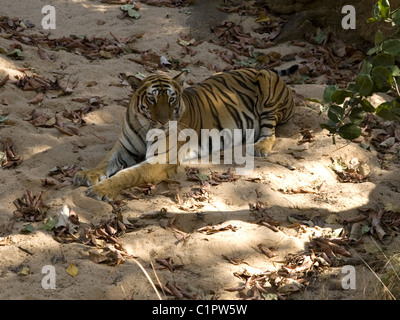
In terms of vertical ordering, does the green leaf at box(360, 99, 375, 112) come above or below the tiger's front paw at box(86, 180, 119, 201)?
above

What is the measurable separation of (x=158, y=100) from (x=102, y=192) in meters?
1.15

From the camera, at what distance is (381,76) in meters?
4.27

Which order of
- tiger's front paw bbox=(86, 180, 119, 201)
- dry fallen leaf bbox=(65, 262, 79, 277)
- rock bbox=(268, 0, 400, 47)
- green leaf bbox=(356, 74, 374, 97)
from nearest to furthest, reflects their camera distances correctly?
1. dry fallen leaf bbox=(65, 262, 79, 277)
2. green leaf bbox=(356, 74, 374, 97)
3. tiger's front paw bbox=(86, 180, 119, 201)
4. rock bbox=(268, 0, 400, 47)

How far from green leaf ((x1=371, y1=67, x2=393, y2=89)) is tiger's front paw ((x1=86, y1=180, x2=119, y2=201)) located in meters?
2.29

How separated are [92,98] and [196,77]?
1.66 m

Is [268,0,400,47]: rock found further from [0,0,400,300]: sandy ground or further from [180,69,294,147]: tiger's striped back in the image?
[180,69,294,147]: tiger's striped back

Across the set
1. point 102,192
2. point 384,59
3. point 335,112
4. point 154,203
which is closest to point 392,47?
point 384,59

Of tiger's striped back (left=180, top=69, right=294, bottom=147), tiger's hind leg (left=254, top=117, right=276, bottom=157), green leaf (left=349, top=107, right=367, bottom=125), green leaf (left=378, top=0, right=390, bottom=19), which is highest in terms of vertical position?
green leaf (left=378, top=0, right=390, bottom=19)

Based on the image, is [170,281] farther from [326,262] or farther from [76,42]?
[76,42]

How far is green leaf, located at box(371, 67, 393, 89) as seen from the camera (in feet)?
13.9

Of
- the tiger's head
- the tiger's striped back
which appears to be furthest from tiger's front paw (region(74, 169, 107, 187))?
the tiger's striped back

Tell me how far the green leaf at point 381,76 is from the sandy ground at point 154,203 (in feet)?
4.19

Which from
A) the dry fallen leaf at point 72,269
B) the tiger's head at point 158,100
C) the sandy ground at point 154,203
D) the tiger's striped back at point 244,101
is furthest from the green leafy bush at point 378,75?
the tiger's striped back at point 244,101

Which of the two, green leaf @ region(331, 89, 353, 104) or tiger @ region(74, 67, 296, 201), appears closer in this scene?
green leaf @ region(331, 89, 353, 104)
